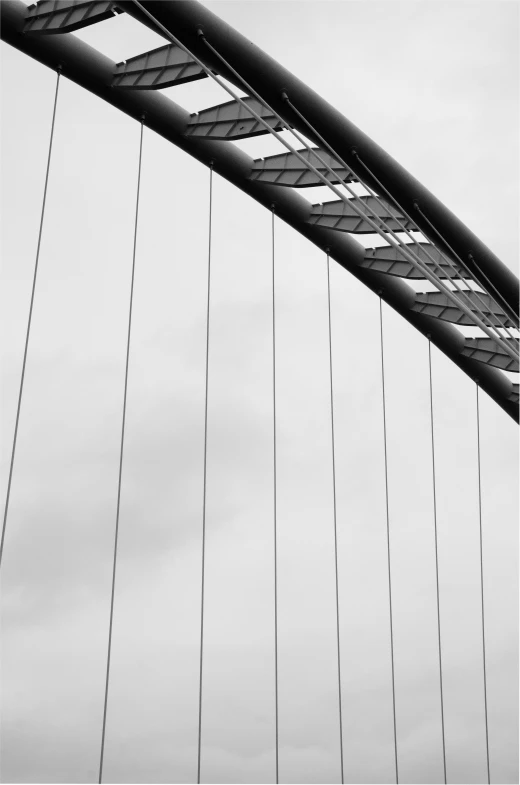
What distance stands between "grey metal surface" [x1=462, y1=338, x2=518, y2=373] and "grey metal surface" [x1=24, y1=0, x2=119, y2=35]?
51.0 feet

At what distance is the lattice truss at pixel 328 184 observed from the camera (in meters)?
17.8

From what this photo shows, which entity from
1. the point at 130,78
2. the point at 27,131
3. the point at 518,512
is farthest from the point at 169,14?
the point at 27,131

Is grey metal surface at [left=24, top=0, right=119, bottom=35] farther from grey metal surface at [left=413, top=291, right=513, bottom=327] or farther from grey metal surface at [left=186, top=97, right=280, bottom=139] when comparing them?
grey metal surface at [left=413, top=291, right=513, bottom=327]

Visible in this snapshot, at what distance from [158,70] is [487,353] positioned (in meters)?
14.2

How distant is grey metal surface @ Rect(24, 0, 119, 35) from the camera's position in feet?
57.3

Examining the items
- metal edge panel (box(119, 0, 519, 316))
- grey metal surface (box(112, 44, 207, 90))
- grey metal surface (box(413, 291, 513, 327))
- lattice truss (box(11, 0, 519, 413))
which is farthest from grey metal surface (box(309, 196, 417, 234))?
grey metal surface (box(112, 44, 207, 90))

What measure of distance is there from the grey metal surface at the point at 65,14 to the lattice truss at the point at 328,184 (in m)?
0.02

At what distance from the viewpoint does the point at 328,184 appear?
18.0 m

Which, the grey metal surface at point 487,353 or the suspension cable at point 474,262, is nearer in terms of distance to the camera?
the suspension cable at point 474,262

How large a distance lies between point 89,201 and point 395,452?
3387 cm

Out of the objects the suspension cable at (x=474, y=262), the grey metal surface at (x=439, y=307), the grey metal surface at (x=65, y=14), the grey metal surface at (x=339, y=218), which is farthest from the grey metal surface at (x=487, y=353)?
the grey metal surface at (x=65, y=14)

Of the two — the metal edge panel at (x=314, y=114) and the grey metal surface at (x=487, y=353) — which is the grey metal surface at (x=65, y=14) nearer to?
the metal edge panel at (x=314, y=114)

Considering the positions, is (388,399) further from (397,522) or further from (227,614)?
(227,614)

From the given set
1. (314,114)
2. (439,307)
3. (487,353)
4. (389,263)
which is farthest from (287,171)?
(487,353)
